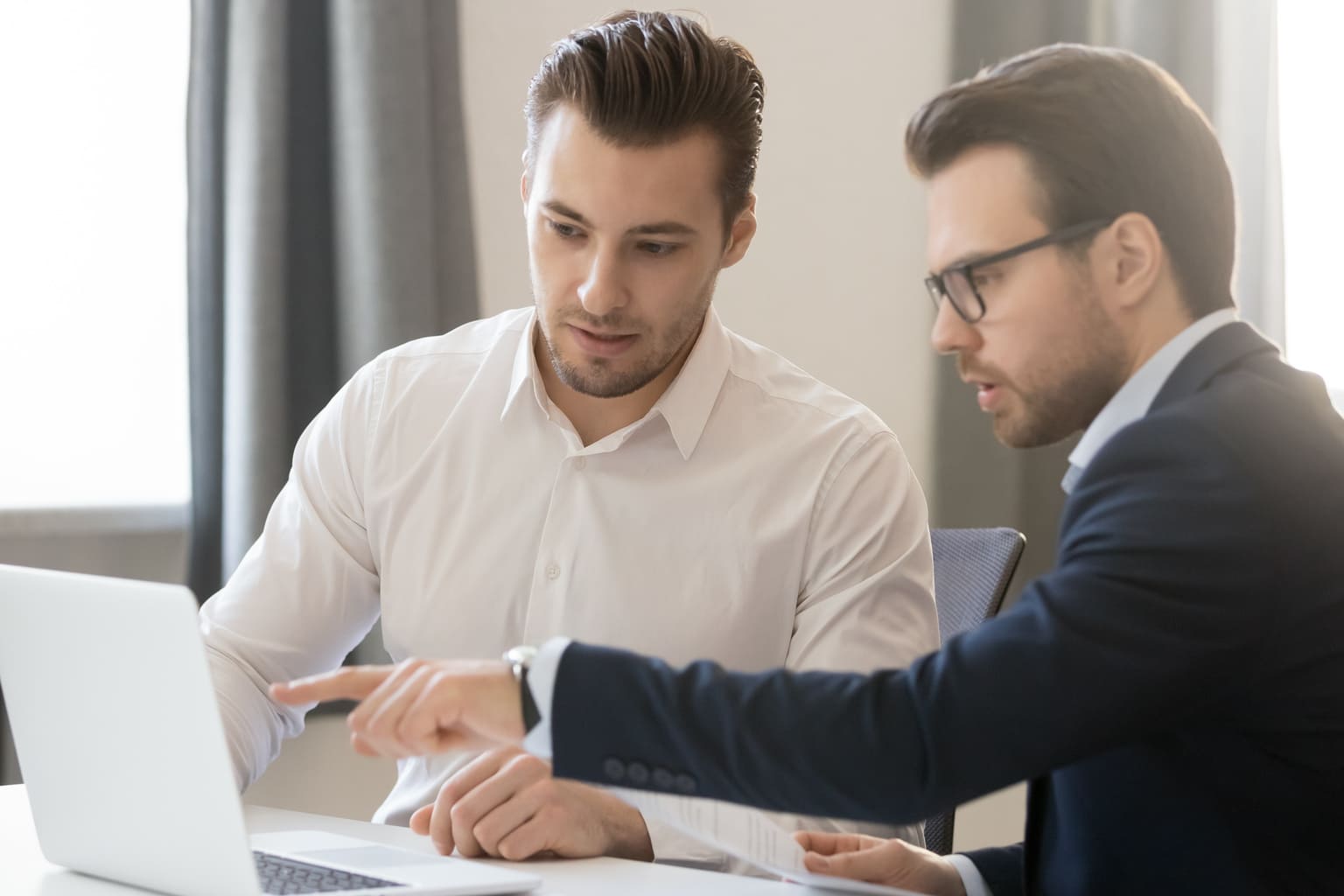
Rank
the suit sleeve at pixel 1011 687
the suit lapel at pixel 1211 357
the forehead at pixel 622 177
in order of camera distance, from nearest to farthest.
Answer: the suit sleeve at pixel 1011 687 < the suit lapel at pixel 1211 357 < the forehead at pixel 622 177

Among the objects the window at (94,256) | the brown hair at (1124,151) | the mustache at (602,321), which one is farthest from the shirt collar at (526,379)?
the window at (94,256)

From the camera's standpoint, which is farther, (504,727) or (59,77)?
(59,77)

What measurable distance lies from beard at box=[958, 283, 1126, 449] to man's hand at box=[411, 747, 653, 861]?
50cm

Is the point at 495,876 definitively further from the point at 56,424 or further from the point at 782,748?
the point at 56,424

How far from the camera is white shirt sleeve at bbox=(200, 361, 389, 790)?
1.58 metres

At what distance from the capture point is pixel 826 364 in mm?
2975

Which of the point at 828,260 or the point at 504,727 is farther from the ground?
the point at 828,260

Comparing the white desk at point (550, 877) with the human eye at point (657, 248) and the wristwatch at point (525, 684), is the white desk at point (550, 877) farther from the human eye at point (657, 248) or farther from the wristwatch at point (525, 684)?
the human eye at point (657, 248)

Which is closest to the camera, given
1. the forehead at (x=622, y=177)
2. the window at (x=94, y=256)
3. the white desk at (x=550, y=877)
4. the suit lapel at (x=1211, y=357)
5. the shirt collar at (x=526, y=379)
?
the suit lapel at (x=1211, y=357)

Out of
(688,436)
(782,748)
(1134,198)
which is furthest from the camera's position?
(688,436)

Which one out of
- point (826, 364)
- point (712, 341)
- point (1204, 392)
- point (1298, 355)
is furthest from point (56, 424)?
point (1298, 355)

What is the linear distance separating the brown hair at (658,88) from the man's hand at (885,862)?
77 centimetres

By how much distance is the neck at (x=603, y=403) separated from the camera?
1.73 metres

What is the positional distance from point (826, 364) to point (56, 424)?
59.5 inches
